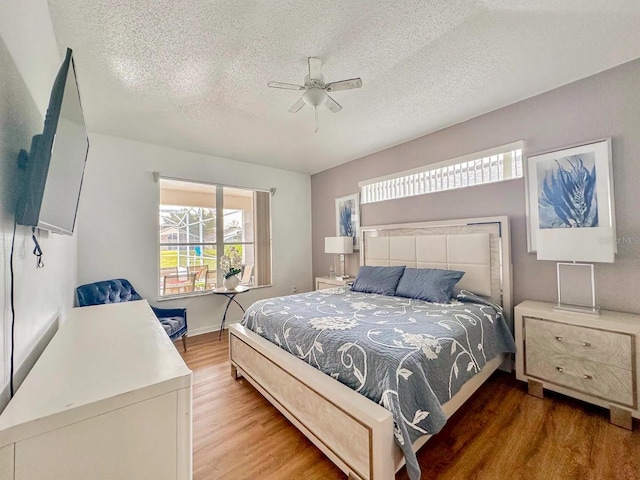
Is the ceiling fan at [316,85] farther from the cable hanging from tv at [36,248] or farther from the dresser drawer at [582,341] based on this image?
the dresser drawer at [582,341]

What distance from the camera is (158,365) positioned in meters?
1.02

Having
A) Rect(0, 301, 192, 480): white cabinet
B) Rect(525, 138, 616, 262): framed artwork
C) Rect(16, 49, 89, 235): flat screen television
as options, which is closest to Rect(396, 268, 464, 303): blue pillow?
Rect(525, 138, 616, 262): framed artwork

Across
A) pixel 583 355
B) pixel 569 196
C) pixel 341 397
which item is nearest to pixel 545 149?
pixel 569 196

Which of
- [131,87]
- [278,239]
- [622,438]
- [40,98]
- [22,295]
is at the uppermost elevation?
[131,87]

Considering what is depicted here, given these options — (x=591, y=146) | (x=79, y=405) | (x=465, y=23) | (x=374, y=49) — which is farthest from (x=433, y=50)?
(x=79, y=405)

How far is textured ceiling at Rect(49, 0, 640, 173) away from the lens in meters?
1.62

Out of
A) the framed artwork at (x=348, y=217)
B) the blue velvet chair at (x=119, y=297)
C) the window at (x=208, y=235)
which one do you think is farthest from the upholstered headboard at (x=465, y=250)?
the blue velvet chair at (x=119, y=297)

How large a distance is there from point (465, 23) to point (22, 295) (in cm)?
272

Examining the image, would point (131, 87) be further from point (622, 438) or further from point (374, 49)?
point (622, 438)

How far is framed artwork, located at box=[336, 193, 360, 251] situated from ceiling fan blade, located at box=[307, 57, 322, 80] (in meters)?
2.39

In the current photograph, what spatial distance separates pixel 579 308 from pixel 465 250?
100 centimetres

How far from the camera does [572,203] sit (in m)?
2.39

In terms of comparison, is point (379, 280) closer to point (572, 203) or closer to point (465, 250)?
point (465, 250)

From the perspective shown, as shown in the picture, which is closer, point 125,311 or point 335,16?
point 335,16
